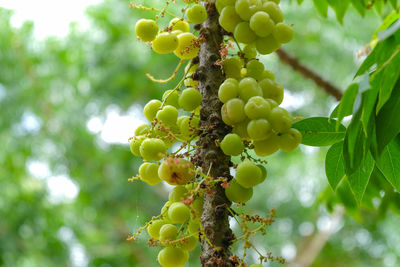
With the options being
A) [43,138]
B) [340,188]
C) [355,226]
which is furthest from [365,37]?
[43,138]

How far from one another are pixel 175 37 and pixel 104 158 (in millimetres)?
4029

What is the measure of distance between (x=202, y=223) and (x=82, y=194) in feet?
14.4

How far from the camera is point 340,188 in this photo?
1.54 meters

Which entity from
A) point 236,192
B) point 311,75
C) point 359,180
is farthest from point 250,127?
point 311,75

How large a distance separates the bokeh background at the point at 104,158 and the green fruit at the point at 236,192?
129 inches

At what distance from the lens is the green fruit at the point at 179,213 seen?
0.78 metres

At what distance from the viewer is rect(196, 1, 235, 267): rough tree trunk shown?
30.0 inches

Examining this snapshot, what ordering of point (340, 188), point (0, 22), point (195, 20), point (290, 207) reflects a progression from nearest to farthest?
point (195, 20), point (340, 188), point (290, 207), point (0, 22)

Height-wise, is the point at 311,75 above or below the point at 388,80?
above

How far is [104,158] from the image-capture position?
4820 millimetres

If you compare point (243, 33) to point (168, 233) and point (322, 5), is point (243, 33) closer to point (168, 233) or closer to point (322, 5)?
point (322, 5)

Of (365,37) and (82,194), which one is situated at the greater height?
(82,194)

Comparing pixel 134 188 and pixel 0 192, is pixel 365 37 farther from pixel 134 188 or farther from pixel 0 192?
pixel 0 192

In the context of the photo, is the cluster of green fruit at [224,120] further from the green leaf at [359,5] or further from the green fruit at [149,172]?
the green leaf at [359,5]
